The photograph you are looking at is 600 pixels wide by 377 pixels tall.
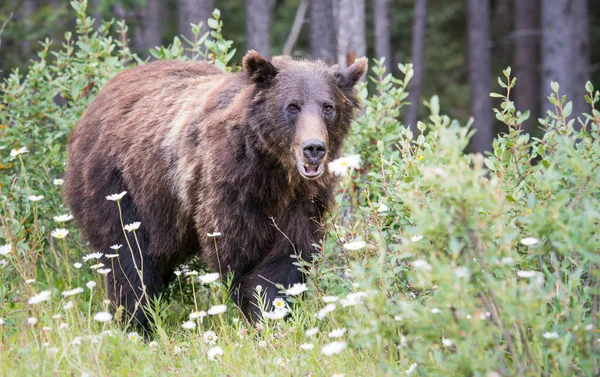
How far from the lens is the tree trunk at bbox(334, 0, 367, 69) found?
12117 mm

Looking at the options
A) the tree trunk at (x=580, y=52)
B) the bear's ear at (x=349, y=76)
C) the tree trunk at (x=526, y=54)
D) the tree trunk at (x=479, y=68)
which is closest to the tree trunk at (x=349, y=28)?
the bear's ear at (x=349, y=76)

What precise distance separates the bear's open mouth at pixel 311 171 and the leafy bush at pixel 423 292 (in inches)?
14.6

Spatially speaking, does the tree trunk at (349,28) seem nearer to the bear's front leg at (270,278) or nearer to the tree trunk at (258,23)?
the tree trunk at (258,23)

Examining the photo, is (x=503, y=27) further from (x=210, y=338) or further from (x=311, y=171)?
(x=210, y=338)

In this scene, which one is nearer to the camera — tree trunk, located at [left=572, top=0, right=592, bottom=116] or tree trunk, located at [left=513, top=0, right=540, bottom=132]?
tree trunk, located at [left=572, top=0, right=592, bottom=116]

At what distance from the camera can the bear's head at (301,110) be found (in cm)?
502

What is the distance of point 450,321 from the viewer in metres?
3.19

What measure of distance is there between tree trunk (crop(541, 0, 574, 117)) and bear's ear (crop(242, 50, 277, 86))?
15.7 m

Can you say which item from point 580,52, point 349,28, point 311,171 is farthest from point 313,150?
point 580,52

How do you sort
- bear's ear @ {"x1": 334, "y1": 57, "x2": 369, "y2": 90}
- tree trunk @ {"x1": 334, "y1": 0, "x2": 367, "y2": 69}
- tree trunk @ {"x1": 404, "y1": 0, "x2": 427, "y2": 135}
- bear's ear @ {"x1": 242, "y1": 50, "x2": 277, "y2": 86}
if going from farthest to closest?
tree trunk @ {"x1": 404, "y1": 0, "x2": 427, "y2": 135}, tree trunk @ {"x1": 334, "y1": 0, "x2": 367, "y2": 69}, bear's ear @ {"x1": 334, "y1": 57, "x2": 369, "y2": 90}, bear's ear @ {"x1": 242, "y1": 50, "x2": 277, "y2": 86}

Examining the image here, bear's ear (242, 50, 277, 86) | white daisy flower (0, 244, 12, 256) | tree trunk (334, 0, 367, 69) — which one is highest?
tree trunk (334, 0, 367, 69)

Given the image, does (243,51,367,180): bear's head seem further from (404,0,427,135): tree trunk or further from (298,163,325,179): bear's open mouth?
(404,0,427,135): tree trunk

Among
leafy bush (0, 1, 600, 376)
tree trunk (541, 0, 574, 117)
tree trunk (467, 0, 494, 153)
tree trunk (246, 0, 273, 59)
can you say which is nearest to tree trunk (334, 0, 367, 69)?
tree trunk (246, 0, 273, 59)

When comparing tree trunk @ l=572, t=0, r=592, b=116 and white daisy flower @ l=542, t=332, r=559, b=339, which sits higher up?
tree trunk @ l=572, t=0, r=592, b=116
